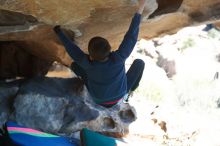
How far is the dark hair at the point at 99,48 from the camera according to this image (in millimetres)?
4242

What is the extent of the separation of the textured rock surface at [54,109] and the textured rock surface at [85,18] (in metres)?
0.52

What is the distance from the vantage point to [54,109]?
19.2 feet

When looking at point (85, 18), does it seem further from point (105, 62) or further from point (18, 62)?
point (18, 62)

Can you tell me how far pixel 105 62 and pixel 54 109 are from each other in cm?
167

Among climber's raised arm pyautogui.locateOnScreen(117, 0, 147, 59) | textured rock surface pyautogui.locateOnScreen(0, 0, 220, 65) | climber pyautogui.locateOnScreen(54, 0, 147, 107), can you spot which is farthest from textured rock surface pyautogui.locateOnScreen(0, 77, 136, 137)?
climber's raised arm pyautogui.locateOnScreen(117, 0, 147, 59)

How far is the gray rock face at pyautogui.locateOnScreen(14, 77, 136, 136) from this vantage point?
A: 5.68 metres

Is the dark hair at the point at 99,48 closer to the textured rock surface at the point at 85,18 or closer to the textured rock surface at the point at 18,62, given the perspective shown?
the textured rock surface at the point at 85,18

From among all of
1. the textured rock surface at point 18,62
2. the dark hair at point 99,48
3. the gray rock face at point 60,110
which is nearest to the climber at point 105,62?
the dark hair at point 99,48

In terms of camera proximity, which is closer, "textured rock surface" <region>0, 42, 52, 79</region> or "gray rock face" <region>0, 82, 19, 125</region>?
"gray rock face" <region>0, 82, 19, 125</region>

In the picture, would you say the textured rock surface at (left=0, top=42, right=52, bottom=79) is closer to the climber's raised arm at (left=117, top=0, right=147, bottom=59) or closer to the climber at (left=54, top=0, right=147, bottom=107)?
the climber at (left=54, top=0, right=147, bottom=107)

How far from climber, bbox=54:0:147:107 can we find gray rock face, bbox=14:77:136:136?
1.00m

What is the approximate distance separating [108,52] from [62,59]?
6.94 ft


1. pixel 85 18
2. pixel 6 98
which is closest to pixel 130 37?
pixel 85 18

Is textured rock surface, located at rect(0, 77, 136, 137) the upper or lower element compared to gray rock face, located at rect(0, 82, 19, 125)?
lower
